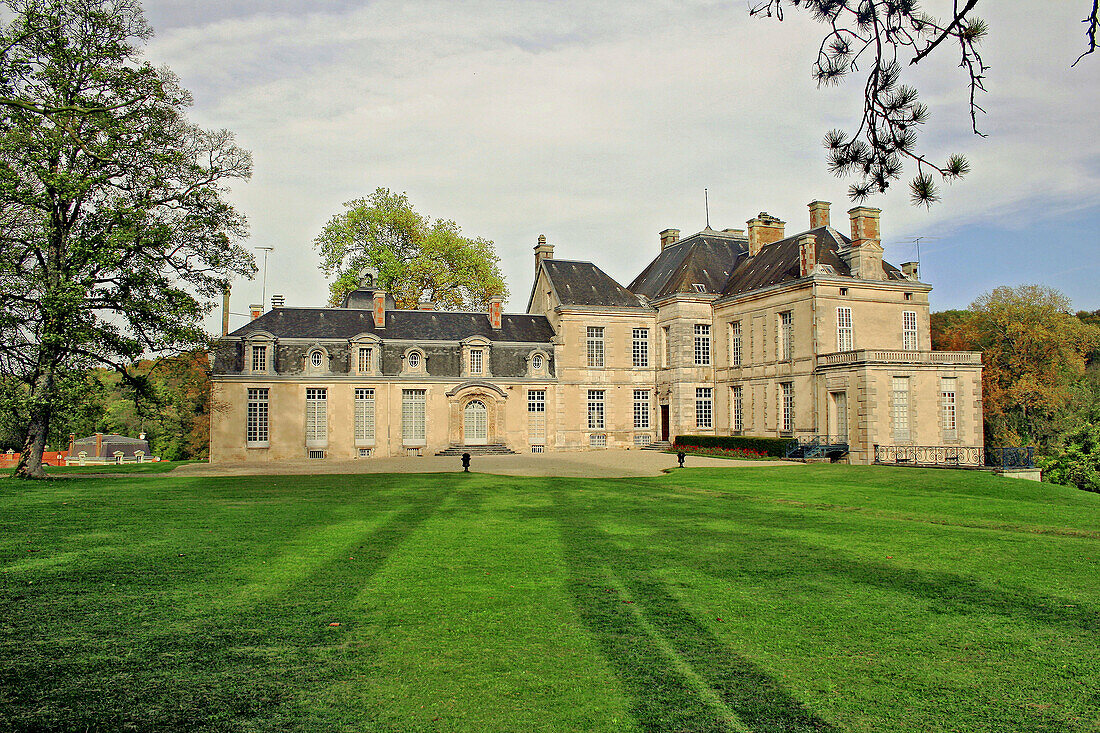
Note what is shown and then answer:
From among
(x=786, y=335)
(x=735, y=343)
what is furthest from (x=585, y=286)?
(x=786, y=335)

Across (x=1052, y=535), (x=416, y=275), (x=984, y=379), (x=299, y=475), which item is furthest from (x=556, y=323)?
(x=1052, y=535)

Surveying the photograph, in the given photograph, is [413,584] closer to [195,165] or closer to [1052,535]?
[1052,535]

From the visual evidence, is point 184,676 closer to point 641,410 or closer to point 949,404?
point 949,404

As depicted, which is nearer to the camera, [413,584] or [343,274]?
[413,584]

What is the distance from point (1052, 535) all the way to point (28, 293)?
22.9 meters

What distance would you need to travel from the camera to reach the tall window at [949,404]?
29.2m

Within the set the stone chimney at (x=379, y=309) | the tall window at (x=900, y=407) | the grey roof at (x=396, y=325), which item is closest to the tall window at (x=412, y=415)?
the grey roof at (x=396, y=325)

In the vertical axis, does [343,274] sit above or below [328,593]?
above

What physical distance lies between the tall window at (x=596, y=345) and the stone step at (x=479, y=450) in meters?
6.87

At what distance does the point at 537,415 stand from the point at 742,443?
10.4 meters

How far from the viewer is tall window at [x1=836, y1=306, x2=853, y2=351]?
31688 mm

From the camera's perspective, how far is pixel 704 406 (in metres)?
38.1

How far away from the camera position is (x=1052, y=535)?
10930mm

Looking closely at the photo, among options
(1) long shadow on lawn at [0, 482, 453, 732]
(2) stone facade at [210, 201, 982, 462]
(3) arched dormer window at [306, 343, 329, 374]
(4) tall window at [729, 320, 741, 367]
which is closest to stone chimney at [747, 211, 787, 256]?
(2) stone facade at [210, 201, 982, 462]
